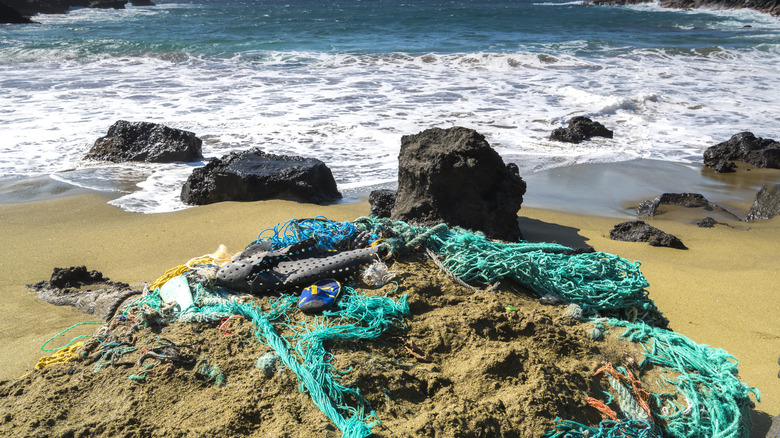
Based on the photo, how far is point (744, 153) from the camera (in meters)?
8.30

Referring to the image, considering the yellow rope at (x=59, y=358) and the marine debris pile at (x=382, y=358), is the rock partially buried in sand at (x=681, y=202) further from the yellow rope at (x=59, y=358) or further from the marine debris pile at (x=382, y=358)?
the yellow rope at (x=59, y=358)

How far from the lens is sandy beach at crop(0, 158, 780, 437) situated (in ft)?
11.6

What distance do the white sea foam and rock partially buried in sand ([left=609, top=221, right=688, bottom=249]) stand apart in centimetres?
236

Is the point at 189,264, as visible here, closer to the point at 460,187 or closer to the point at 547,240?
the point at 460,187

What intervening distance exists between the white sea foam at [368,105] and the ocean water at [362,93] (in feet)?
0.15

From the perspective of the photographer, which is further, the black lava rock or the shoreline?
the shoreline

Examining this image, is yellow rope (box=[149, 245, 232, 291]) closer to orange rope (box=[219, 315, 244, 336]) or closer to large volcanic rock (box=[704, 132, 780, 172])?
orange rope (box=[219, 315, 244, 336])

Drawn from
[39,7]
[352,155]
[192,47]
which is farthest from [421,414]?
[39,7]

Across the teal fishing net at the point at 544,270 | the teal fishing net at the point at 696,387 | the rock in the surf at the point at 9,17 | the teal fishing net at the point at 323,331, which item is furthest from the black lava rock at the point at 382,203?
the rock in the surf at the point at 9,17

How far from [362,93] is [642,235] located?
8.63m

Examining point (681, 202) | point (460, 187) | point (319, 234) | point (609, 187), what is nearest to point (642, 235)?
point (681, 202)

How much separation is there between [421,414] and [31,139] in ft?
28.8

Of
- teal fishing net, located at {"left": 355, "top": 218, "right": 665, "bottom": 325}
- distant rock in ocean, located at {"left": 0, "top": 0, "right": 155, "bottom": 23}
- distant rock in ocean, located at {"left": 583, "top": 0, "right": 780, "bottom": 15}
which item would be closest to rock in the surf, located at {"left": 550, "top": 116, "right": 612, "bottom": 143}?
teal fishing net, located at {"left": 355, "top": 218, "right": 665, "bottom": 325}

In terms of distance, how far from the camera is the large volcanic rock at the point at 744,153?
813 centimetres
